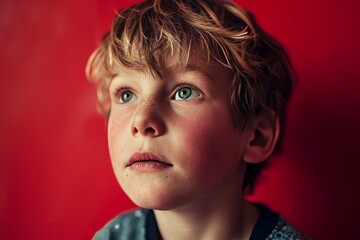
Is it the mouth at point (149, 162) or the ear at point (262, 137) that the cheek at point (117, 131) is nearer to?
the mouth at point (149, 162)

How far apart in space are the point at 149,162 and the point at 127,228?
0.95ft

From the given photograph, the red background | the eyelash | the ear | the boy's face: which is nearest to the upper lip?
the boy's face

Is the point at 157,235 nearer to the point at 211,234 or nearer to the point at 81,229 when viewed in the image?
the point at 211,234

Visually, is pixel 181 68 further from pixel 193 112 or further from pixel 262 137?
pixel 262 137

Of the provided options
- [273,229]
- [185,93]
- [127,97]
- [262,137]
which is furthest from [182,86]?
[273,229]

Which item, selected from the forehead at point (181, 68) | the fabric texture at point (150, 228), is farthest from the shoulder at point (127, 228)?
the forehead at point (181, 68)

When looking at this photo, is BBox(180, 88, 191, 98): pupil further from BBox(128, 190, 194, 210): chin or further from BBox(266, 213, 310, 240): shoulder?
BBox(266, 213, 310, 240): shoulder

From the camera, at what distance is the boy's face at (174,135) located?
68 centimetres

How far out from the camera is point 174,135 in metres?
0.68

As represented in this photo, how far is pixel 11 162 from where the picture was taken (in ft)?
3.35

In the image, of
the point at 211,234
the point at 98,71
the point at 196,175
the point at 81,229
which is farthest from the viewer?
the point at 81,229

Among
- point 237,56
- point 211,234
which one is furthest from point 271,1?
point 211,234

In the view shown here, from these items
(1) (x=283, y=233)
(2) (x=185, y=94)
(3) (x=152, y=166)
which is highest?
(2) (x=185, y=94)

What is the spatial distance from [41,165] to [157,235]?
0.37 meters
